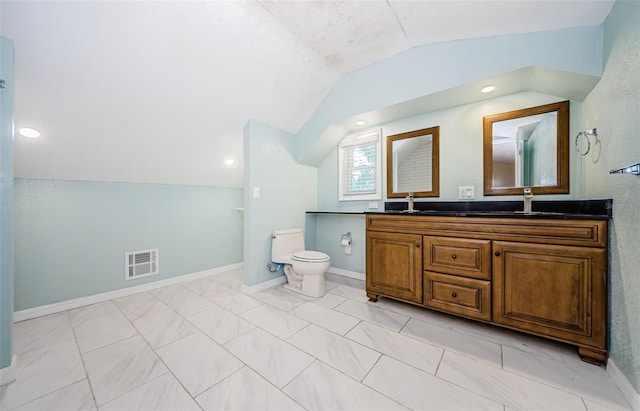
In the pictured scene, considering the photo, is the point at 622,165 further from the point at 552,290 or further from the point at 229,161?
the point at 229,161

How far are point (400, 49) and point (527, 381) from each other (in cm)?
253

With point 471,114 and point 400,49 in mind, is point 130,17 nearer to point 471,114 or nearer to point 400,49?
point 400,49

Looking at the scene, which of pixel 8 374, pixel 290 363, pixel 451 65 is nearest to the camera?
pixel 8 374

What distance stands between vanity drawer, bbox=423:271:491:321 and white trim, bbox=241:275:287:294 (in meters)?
1.68

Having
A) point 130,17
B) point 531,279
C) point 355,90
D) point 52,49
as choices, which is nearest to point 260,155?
point 355,90

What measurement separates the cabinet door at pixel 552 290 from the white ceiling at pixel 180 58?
58.1 inches

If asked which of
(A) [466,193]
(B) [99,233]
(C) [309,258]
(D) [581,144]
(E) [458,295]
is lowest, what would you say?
(E) [458,295]

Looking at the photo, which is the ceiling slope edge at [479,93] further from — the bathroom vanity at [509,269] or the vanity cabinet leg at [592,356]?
the vanity cabinet leg at [592,356]

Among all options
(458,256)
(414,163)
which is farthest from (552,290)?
(414,163)

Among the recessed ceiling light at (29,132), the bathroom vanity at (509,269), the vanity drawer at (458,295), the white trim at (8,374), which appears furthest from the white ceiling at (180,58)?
the vanity drawer at (458,295)

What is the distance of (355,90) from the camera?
2.47 metres

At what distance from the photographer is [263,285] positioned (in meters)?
2.71

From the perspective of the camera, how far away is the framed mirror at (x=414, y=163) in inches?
96.3

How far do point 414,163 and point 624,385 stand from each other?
205cm
